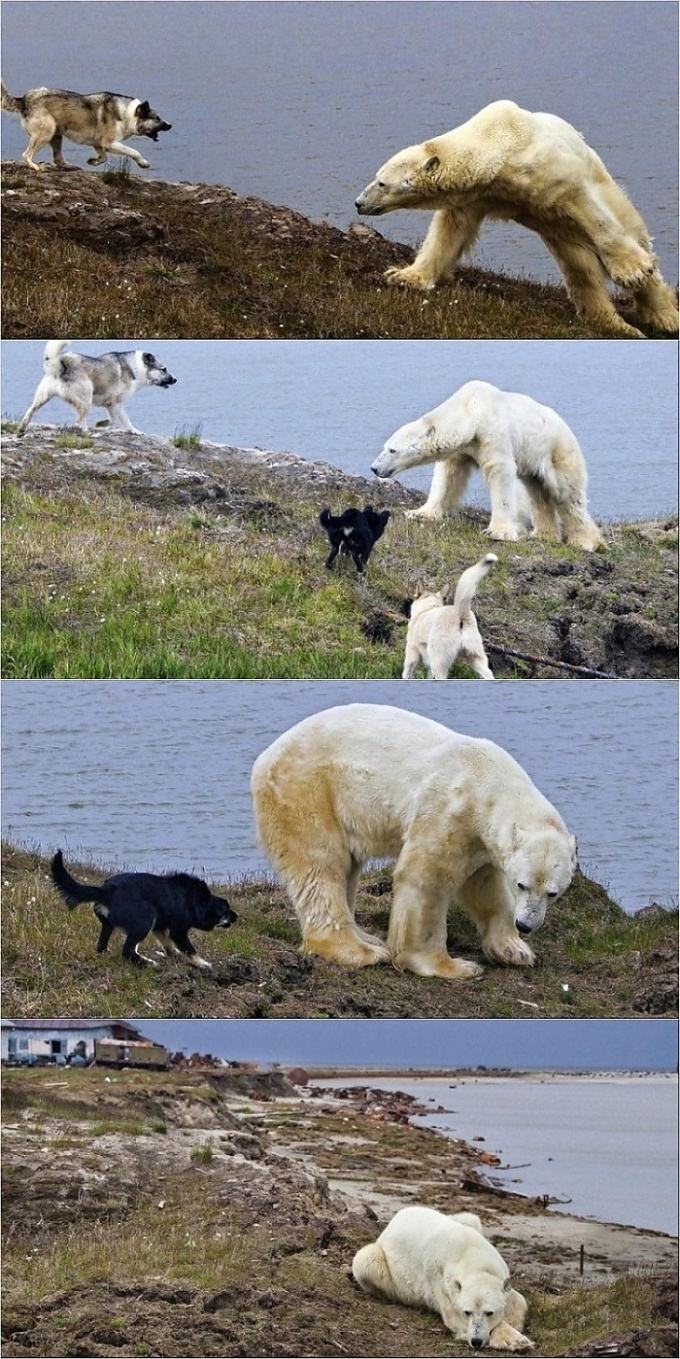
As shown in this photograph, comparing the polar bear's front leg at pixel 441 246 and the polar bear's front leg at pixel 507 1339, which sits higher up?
the polar bear's front leg at pixel 441 246

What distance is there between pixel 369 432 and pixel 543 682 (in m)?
2.51

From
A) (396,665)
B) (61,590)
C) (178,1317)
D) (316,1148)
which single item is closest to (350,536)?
(396,665)

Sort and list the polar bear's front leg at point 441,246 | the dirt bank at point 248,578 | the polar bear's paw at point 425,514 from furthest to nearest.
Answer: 1. the polar bear's front leg at point 441,246
2. the polar bear's paw at point 425,514
3. the dirt bank at point 248,578

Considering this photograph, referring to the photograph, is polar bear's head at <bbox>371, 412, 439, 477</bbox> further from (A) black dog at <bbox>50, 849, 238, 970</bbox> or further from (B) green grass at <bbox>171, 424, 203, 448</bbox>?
(A) black dog at <bbox>50, 849, 238, 970</bbox>

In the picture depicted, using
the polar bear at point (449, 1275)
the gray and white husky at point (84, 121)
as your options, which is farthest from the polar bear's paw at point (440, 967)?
the gray and white husky at point (84, 121)

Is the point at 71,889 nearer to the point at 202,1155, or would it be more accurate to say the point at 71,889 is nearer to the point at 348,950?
the point at 348,950

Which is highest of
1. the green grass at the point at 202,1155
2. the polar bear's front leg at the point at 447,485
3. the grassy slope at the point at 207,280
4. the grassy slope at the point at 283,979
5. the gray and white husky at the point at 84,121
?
the gray and white husky at the point at 84,121

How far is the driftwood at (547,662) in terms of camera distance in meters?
10.5

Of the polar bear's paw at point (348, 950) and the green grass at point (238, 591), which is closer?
the polar bear's paw at point (348, 950)

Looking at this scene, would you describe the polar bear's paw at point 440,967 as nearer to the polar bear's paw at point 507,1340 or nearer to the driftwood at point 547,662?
the polar bear's paw at point 507,1340

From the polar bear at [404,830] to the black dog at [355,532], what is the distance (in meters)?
1.45

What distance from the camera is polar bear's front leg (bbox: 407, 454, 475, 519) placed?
11852 millimetres

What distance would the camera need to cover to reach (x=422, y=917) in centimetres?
924

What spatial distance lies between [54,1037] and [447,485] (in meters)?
4.69
